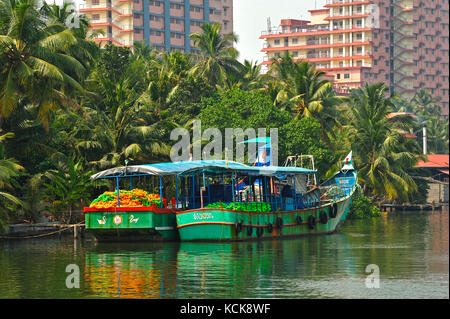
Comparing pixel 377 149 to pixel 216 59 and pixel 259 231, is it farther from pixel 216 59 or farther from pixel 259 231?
pixel 259 231

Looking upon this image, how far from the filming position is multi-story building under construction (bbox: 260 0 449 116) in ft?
469

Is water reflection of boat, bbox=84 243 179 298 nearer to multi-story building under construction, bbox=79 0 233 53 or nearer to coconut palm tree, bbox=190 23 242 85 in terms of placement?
coconut palm tree, bbox=190 23 242 85

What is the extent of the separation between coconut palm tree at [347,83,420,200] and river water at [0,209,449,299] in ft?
76.0

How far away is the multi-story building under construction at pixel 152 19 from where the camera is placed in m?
124

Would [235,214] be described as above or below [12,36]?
below

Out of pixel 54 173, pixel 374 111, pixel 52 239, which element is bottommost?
pixel 52 239

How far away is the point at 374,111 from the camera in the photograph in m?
63.7

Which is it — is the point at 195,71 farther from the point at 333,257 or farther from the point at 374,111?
the point at 333,257

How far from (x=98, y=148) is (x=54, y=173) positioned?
4.33 m

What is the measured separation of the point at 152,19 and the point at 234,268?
10600 centimetres

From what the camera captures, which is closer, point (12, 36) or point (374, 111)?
point (12, 36)

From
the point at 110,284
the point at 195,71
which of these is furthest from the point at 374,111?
the point at 110,284
